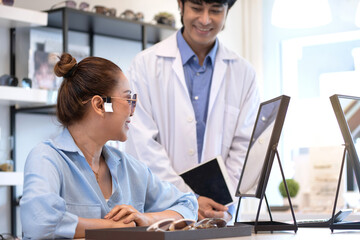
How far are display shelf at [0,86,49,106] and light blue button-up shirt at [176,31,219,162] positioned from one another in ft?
3.97

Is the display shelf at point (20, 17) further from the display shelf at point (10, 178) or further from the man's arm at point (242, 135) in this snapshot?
the man's arm at point (242, 135)

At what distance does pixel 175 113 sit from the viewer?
237 centimetres

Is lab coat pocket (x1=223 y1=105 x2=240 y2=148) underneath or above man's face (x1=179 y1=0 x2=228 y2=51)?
underneath

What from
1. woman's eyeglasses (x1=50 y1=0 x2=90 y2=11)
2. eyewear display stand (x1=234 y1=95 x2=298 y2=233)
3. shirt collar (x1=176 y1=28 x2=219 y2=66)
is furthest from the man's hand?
woman's eyeglasses (x1=50 y1=0 x2=90 y2=11)

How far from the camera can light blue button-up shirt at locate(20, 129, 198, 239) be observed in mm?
1346

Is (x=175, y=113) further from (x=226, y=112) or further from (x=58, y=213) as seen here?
(x=58, y=213)

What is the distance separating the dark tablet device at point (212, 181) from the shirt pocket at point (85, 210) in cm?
54

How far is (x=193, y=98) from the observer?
94.9 inches

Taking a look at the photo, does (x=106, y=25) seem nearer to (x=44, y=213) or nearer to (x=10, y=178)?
(x=10, y=178)

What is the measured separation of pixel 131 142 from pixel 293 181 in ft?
7.62

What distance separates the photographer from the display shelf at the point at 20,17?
3277mm

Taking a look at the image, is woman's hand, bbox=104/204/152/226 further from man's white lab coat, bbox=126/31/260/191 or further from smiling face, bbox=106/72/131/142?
man's white lab coat, bbox=126/31/260/191

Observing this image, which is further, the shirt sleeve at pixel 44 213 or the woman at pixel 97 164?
the woman at pixel 97 164

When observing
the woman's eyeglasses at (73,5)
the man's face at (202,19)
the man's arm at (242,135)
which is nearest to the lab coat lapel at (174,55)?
the man's face at (202,19)
